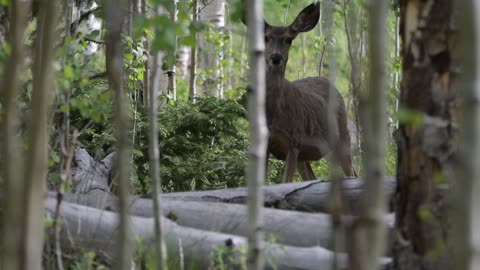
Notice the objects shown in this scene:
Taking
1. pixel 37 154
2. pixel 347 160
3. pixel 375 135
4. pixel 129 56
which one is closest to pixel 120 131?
pixel 37 154

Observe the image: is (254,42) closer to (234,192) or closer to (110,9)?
(110,9)

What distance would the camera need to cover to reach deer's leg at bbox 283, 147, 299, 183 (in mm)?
9664

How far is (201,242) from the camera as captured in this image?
5.12 metres

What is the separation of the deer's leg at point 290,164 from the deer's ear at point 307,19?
4.22 feet

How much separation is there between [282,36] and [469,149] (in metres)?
7.03

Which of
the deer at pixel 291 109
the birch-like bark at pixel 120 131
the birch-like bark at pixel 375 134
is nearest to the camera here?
the birch-like bark at pixel 375 134

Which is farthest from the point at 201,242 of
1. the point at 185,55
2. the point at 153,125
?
the point at 185,55

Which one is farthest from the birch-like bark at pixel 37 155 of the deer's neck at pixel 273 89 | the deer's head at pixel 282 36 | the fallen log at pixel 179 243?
the deer's neck at pixel 273 89

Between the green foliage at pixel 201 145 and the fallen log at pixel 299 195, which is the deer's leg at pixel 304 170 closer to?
the green foliage at pixel 201 145

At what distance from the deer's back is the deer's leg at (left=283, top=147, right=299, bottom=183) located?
0.26ft

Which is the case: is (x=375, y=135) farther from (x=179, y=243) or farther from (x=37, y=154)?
(x=179, y=243)

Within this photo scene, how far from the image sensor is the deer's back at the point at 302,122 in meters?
9.90

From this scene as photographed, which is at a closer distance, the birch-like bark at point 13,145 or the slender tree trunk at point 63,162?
the birch-like bark at point 13,145

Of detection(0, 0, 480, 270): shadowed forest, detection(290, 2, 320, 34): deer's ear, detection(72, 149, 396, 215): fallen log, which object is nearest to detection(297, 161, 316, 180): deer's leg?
detection(290, 2, 320, 34): deer's ear
